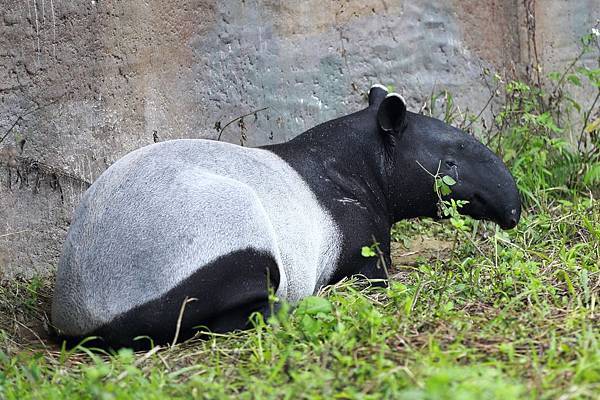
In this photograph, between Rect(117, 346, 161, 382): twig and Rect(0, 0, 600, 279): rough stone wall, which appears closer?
Rect(117, 346, 161, 382): twig

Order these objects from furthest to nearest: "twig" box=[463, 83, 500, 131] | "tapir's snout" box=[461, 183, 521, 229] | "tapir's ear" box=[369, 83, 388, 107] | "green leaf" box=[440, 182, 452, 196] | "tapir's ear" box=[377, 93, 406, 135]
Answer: "twig" box=[463, 83, 500, 131]
"tapir's ear" box=[369, 83, 388, 107]
"tapir's snout" box=[461, 183, 521, 229]
"tapir's ear" box=[377, 93, 406, 135]
"green leaf" box=[440, 182, 452, 196]

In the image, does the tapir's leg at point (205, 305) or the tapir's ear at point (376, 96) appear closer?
the tapir's leg at point (205, 305)

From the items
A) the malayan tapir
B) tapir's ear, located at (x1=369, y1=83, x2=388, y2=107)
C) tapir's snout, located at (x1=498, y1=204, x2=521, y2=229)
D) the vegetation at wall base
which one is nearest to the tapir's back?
the malayan tapir

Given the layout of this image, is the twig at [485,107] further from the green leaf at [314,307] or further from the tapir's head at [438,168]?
the green leaf at [314,307]

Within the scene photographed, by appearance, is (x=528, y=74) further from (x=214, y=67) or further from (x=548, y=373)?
(x=548, y=373)

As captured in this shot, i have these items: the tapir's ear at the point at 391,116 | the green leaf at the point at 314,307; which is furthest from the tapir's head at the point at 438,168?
the green leaf at the point at 314,307

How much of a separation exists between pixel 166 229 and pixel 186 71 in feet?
7.96

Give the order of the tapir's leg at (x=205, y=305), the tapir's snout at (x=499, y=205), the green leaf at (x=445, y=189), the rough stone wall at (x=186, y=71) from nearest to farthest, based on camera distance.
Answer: the tapir's leg at (x=205, y=305) → the green leaf at (x=445, y=189) → the rough stone wall at (x=186, y=71) → the tapir's snout at (x=499, y=205)

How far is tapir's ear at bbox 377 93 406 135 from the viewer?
5.92 meters

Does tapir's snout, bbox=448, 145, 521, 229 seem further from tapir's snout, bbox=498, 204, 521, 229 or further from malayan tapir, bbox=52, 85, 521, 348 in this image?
malayan tapir, bbox=52, 85, 521, 348

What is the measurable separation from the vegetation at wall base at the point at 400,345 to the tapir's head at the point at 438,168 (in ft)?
1.05

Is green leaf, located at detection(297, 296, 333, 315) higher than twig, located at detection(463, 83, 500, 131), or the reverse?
twig, located at detection(463, 83, 500, 131)

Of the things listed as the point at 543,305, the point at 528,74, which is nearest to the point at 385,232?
the point at 543,305

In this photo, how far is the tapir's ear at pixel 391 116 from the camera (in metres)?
5.92
